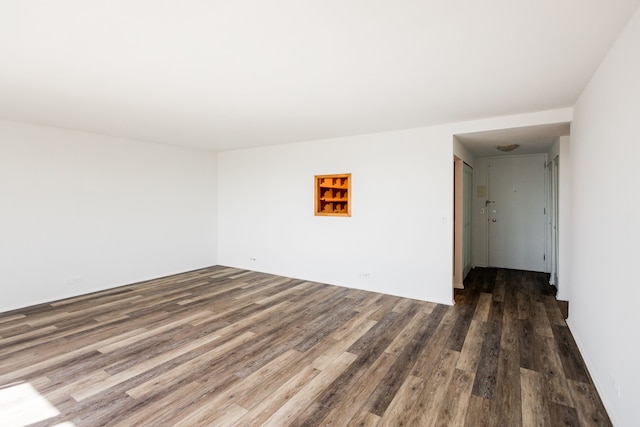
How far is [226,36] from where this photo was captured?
6.77 ft

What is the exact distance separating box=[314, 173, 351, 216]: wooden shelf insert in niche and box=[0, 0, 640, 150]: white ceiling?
161cm

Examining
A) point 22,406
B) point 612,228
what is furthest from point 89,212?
point 612,228

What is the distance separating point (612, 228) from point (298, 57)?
244 cm

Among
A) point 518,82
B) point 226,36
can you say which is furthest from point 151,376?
point 518,82

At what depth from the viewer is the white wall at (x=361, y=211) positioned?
176 inches

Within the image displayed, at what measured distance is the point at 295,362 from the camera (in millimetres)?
2859

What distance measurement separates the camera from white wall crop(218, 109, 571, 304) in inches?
176

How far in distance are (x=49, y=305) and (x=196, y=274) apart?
2250 millimetres

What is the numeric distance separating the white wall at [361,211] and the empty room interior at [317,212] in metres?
0.03

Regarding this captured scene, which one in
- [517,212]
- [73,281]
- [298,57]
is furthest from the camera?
[517,212]

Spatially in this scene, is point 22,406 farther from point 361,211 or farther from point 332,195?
point 332,195

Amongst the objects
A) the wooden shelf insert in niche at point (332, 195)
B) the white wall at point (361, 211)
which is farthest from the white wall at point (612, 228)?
the wooden shelf insert in niche at point (332, 195)

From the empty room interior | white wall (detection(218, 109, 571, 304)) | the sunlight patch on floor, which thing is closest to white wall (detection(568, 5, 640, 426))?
the empty room interior

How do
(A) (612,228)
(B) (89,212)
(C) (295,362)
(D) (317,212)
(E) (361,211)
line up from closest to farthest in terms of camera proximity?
(A) (612,228) < (C) (295,362) < (B) (89,212) < (E) (361,211) < (D) (317,212)
